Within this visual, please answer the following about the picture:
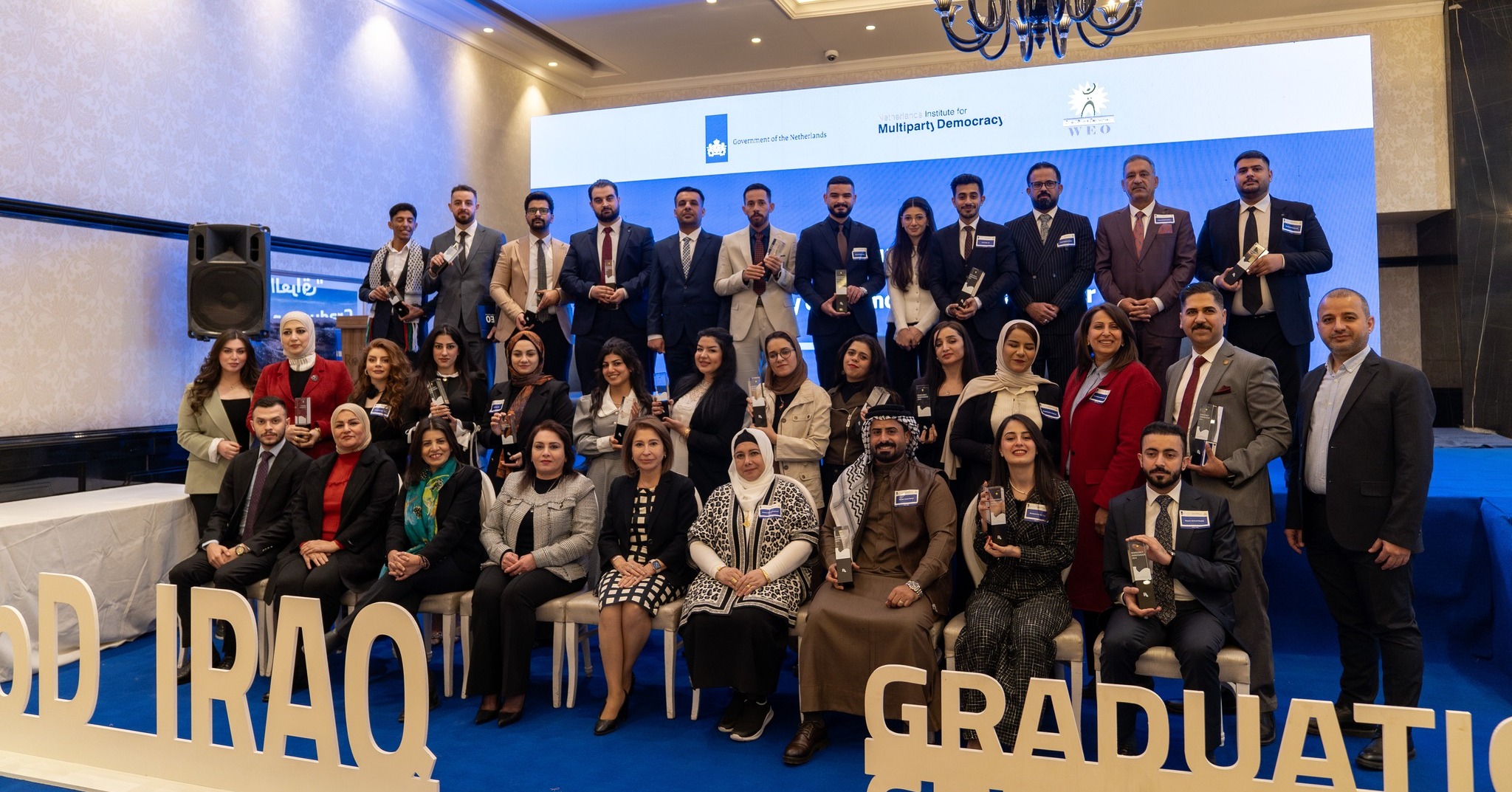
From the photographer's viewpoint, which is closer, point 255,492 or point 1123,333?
point 1123,333

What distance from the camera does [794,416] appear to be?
433cm

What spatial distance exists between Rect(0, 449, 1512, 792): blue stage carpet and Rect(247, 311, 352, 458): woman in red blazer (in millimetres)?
1120

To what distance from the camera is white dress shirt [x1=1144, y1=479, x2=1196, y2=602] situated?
3.17m

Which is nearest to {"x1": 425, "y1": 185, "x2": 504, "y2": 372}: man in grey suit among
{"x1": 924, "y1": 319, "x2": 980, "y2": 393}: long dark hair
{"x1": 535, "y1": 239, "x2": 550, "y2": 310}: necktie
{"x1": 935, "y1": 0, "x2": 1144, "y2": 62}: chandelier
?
{"x1": 535, "y1": 239, "x2": 550, "y2": 310}: necktie

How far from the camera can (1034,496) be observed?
11.3ft

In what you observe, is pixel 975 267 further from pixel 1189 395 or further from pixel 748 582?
pixel 748 582

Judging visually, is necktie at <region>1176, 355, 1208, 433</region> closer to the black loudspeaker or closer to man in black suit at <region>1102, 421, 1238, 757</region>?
man in black suit at <region>1102, 421, 1238, 757</region>

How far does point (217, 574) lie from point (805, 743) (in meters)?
2.55

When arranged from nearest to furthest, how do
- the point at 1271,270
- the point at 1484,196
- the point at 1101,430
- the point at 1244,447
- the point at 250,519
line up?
the point at 1244,447 < the point at 1101,430 < the point at 1271,270 < the point at 250,519 < the point at 1484,196

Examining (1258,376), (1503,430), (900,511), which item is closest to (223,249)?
(900,511)

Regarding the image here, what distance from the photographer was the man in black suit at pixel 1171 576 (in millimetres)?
3061

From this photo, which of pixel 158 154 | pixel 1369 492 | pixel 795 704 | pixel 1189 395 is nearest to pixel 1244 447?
pixel 1189 395

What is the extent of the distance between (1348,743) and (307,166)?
6427mm

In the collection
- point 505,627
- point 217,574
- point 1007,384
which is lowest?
point 505,627
